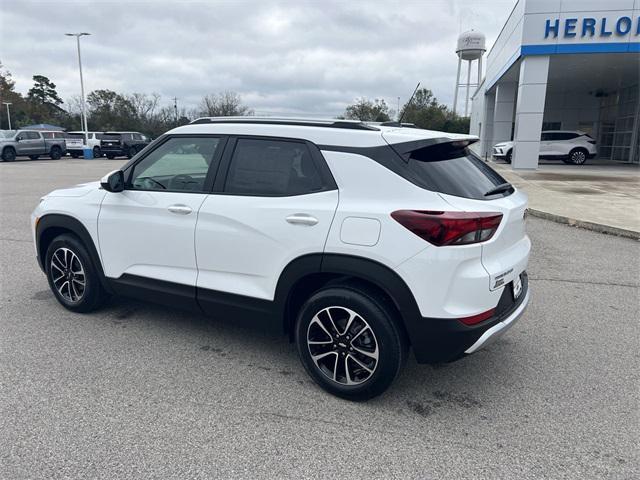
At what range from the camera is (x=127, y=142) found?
3275cm

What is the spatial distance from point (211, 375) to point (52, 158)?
32.7m

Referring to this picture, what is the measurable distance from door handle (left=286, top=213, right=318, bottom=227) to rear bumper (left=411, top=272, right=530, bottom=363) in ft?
2.95

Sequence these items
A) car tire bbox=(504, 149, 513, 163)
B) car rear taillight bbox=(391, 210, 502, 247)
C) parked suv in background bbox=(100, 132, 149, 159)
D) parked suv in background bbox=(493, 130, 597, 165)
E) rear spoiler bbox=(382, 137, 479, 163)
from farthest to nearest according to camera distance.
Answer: parked suv in background bbox=(100, 132, 149, 159)
car tire bbox=(504, 149, 513, 163)
parked suv in background bbox=(493, 130, 597, 165)
rear spoiler bbox=(382, 137, 479, 163)
car rear taillight bbox=(391, 210, 502, 247)

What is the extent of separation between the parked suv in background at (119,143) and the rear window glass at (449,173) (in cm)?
3200

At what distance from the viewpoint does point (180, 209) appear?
377 cm

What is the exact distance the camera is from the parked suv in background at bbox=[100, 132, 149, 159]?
3250cm

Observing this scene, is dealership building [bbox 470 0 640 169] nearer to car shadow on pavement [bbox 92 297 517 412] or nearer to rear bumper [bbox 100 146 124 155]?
car shadow on pavement [bbox 92 297 517 412]

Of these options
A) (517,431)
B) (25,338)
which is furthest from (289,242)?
(25,338)

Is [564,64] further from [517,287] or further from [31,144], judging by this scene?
[31,144]

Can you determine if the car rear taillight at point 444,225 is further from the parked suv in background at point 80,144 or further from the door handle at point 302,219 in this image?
the parked suv in background at point 80,144

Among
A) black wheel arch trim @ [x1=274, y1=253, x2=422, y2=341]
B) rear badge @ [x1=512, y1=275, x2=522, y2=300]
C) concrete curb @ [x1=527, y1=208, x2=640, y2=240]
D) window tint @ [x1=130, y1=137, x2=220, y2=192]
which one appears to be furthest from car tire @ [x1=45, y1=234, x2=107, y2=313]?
concrete curb @ [x1=527, y1=208, x2=640, y2=240]

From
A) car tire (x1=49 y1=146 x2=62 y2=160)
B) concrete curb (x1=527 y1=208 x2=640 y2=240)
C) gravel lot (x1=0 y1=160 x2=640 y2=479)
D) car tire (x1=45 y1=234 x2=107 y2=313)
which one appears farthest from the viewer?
car tire (x1=49 y1=146 x2=62 y2=160)

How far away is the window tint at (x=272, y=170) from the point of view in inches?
133

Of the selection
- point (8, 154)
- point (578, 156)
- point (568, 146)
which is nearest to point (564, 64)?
point (568, 146)
